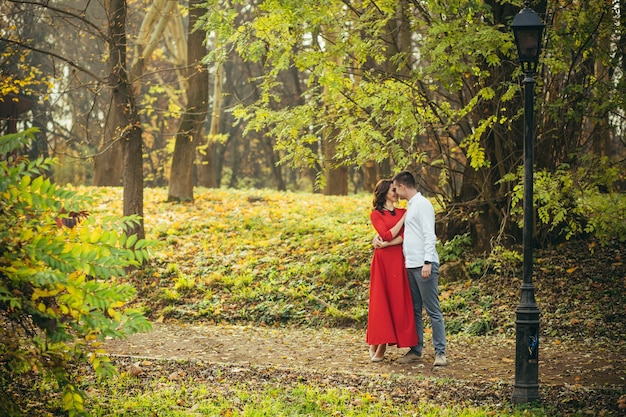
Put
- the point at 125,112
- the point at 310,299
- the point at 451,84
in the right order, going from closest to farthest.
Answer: the point at 451,84 → the point at 310,299 → the point at 125,112

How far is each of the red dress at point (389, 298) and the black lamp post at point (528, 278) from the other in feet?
6.41

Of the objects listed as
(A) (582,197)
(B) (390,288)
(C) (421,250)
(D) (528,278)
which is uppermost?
(A) (582,197)

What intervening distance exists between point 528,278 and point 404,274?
2.07 meters

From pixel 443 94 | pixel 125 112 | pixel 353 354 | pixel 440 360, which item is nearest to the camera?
pixel 440 360

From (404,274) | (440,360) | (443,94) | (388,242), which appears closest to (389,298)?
(404,274)

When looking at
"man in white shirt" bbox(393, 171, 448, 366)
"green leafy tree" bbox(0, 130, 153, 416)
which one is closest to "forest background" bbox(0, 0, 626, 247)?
"man in white shirt" bbox(393, 171, 448, 366)

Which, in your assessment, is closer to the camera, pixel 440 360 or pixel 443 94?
pixel 440 360

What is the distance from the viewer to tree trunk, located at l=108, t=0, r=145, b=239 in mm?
14188

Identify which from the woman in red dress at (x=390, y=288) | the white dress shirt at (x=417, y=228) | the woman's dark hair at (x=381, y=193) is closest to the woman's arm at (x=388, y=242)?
the woman in red dress at (x=390, y=288)

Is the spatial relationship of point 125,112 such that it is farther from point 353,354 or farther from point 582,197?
point 582,197

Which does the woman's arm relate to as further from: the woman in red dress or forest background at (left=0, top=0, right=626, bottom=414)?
forest background at (left=0, top=0, right=626, bottom=414)

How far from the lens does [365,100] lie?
38.7 ft

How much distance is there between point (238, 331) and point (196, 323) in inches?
50.3

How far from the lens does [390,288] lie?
9219 millimetres
